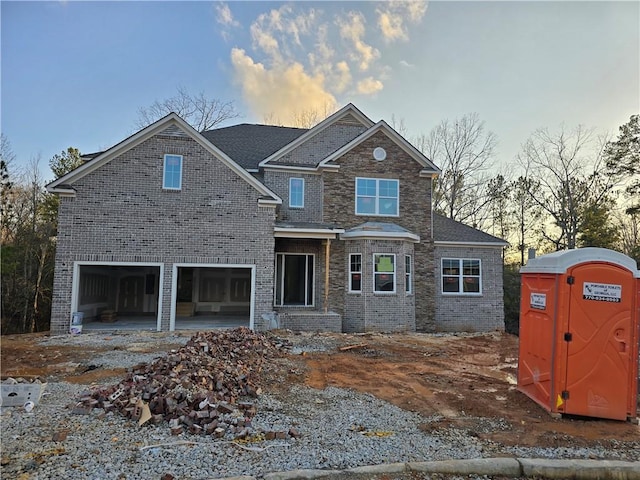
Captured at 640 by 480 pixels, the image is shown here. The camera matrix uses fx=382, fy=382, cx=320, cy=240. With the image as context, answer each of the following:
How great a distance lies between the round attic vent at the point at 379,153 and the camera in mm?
15719

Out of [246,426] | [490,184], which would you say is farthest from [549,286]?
[490,184]

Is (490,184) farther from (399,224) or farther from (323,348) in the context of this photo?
(323,348)

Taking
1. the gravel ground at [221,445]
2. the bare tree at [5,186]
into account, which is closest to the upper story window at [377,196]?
the gravel ground at [221,445]

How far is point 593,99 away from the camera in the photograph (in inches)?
536

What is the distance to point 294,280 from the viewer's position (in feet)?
52.7

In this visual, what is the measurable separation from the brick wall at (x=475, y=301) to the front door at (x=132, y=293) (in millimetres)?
13232

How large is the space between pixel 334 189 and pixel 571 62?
895 cm

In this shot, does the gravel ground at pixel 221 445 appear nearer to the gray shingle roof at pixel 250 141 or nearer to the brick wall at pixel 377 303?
the brick wall at pixel 377 303

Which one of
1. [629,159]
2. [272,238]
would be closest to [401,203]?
[272,238]

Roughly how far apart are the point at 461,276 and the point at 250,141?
11837mm

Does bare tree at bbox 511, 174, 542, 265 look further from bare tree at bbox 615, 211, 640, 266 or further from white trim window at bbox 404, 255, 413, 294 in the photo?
white trim window at bbox 404, 255, 413, 294

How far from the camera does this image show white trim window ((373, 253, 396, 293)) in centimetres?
1432

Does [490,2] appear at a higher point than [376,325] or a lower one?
higher

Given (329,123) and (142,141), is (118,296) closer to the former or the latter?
(142,141)
